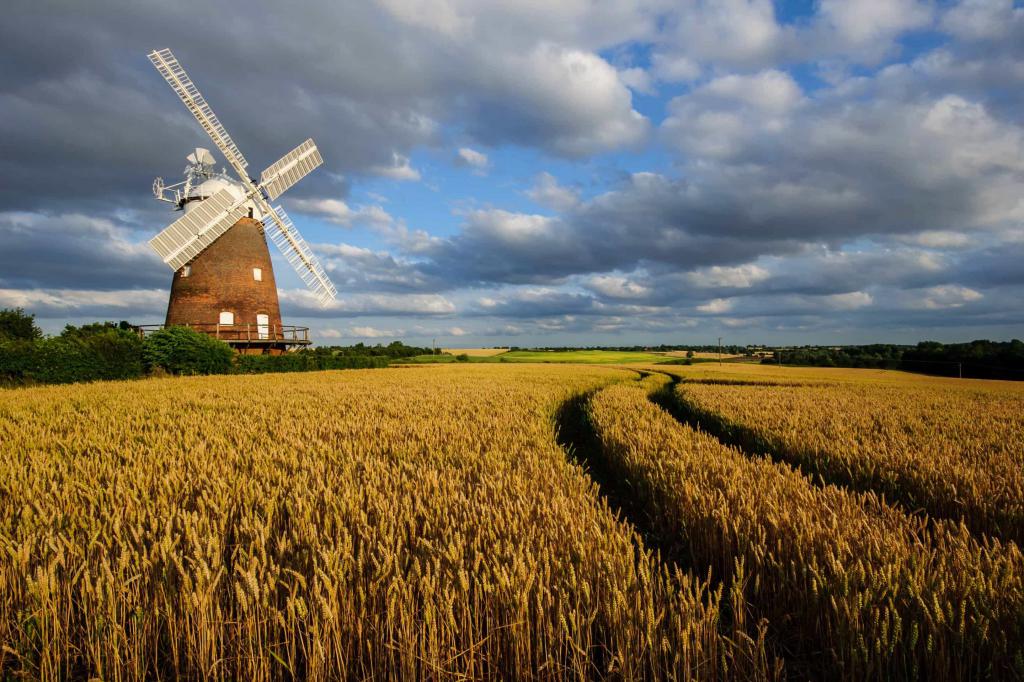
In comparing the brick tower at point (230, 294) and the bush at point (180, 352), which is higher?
the brick tower at point (230, 294)

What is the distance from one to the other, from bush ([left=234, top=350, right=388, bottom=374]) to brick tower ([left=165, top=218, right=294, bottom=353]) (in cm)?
272

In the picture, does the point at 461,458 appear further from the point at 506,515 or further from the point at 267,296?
the point at 267,296

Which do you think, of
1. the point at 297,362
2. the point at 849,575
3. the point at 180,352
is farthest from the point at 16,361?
the point at 849,575

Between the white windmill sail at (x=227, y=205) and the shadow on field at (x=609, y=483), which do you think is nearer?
the shadow on field at (x=609, y=483)

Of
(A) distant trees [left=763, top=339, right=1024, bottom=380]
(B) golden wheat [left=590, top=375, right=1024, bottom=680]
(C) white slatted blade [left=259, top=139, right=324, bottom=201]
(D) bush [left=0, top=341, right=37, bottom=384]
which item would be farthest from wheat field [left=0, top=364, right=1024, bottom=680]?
(A) distant trees [left=763, top=339, right=1024, bottom=380]

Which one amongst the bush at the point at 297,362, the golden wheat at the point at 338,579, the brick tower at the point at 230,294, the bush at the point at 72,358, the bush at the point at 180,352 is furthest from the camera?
the brick tower at the point at 230,294

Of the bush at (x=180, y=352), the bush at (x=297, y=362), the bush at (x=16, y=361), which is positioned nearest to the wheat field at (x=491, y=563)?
the bush at (x=16, y=361)

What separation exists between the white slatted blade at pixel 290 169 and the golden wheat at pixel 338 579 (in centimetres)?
4142

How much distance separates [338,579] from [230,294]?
3862 cm

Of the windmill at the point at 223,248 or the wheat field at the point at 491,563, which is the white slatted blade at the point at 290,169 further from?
the wheat field at the point at 491,563

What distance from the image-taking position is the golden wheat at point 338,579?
7.41ft

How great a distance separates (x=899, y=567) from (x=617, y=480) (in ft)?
15.5

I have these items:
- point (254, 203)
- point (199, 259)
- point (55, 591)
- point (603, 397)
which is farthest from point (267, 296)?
point (55, 591)

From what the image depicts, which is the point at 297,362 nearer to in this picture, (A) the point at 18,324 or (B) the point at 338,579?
(A) the point at 18,324
